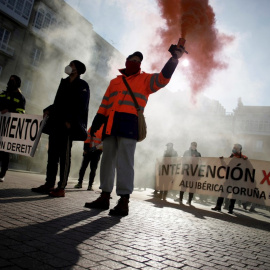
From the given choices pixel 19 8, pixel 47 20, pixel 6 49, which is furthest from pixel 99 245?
pixel 47 20

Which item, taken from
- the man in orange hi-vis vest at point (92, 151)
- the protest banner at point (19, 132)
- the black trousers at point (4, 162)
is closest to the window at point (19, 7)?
the man in orange hi-vis vest at point (92, 151)

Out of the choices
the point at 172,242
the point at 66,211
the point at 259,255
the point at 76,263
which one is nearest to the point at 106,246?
the point at 76,263

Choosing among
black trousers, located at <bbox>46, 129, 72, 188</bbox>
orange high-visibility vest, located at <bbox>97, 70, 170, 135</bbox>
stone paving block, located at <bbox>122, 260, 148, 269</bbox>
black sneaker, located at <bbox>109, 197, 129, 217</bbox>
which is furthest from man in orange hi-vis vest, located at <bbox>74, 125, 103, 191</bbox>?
stone paving block, located at <bbox>122, 260, 148, 269</bbox>

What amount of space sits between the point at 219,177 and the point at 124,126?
4612 millimetres

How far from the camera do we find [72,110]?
3.98 m

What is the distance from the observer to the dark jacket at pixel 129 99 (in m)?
3.35

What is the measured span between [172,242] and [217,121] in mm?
44716

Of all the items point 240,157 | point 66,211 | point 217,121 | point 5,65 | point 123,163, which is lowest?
point 66,211

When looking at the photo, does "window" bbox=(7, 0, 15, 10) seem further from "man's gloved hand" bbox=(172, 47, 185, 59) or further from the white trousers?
"man's gloved hand" bbox=(172, 47, 185, 59)

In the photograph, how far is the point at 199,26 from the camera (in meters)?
4.65

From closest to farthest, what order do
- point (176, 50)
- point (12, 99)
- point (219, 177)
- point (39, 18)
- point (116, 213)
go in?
1. point (116, 213)
2. point (176, 50)
3. point (12, 99)
4. point (219, 177)
5. point (39, 18)

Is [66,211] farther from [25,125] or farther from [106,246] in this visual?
[25,125]

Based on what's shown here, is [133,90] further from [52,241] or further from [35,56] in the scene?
[35,56]

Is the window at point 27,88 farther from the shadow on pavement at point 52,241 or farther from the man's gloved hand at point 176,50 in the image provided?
the shadow on pavement at point 52,241
